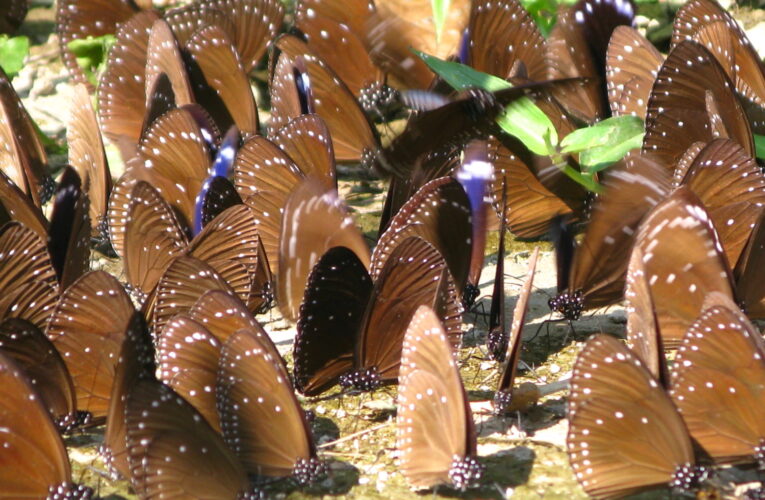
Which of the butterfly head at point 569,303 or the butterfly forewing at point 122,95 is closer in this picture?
the butterfly head at point 569,303

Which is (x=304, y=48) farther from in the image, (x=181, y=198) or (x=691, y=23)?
(x=691, y=23)

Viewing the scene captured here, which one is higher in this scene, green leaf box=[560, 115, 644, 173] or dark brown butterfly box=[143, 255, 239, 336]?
green leaf box=[560, 115, 644, 173]

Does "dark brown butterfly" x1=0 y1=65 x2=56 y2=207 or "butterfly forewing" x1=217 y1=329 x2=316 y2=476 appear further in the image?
"dark brown butterfly" x1=0 y1=65 x2=56 y2=207

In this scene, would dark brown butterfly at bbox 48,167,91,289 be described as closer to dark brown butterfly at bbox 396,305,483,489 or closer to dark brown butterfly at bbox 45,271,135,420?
dark brown butterfly at bbox 45,271,135,420

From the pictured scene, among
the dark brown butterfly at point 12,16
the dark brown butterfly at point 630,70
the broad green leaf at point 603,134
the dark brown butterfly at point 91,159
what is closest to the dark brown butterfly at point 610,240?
the broad green leaf at point 603,134

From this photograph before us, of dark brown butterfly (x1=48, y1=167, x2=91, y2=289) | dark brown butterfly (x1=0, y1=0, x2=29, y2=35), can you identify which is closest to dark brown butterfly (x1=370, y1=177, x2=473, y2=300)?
dark brown butterfly (x1=48, y1=167, x2=91, y2=289)

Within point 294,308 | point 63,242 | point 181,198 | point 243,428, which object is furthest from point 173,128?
point 243,428

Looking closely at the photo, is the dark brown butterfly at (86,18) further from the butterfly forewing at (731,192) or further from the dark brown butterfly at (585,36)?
the butterfly forewing at (731,192)
